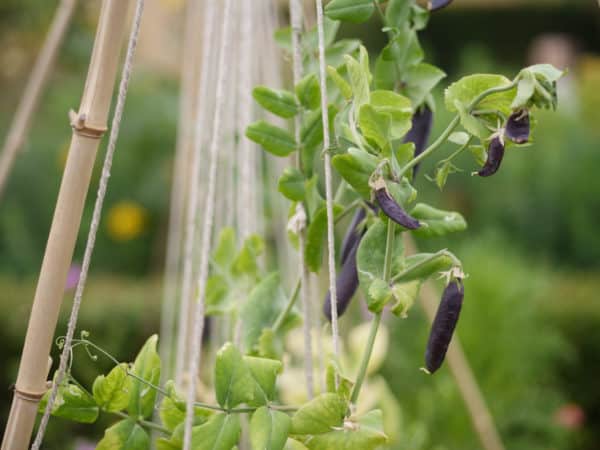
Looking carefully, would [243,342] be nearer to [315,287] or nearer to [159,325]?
[315,287]

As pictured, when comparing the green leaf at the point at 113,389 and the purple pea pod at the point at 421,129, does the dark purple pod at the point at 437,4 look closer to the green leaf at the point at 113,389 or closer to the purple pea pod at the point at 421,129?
the purple pea pod at the point at 421,129

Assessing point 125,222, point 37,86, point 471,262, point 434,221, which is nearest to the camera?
point 434,221

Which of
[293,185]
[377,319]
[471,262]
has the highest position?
[471,262]

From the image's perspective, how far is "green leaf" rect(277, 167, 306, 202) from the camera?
25.8 inches

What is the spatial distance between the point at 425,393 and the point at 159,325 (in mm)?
1056

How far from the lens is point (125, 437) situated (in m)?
0.59

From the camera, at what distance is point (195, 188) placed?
885 mm

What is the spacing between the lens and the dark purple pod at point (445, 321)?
0.55m

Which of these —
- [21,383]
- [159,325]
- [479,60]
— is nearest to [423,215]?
[21,383]

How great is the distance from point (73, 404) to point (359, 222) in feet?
0.93

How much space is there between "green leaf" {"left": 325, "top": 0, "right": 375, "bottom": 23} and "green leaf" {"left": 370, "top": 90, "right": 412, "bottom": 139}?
0.10m

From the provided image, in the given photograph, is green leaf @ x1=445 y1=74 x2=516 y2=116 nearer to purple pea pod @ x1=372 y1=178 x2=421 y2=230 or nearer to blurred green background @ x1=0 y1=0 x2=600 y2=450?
purple pea pod @ x1=372 y1=178 x2=421 y2=230

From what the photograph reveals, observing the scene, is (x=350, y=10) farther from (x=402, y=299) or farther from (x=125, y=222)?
(x=125, y=222)

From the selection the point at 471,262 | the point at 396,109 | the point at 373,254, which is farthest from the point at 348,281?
the point at 471,262
